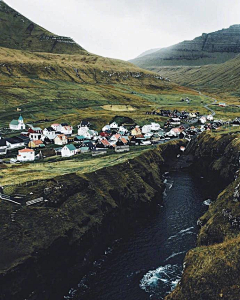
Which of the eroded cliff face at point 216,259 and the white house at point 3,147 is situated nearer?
the eroded cliff face at point 216,259

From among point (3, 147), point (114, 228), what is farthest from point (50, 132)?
point (114, 228)

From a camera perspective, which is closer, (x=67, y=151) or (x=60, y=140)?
(x=67, y=151)

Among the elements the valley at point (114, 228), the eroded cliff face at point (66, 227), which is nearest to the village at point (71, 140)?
the valley at point (114, 228)

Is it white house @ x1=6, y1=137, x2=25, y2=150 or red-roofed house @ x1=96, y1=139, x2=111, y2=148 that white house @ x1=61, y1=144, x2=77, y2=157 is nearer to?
red-roofed house @ x1=96, y1=139, x2=111, y2=148

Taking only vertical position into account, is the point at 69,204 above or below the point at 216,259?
above

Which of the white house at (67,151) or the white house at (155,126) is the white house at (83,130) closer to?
the white house at (67,151)

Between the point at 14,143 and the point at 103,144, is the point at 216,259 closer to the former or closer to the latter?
the point at 103,144
